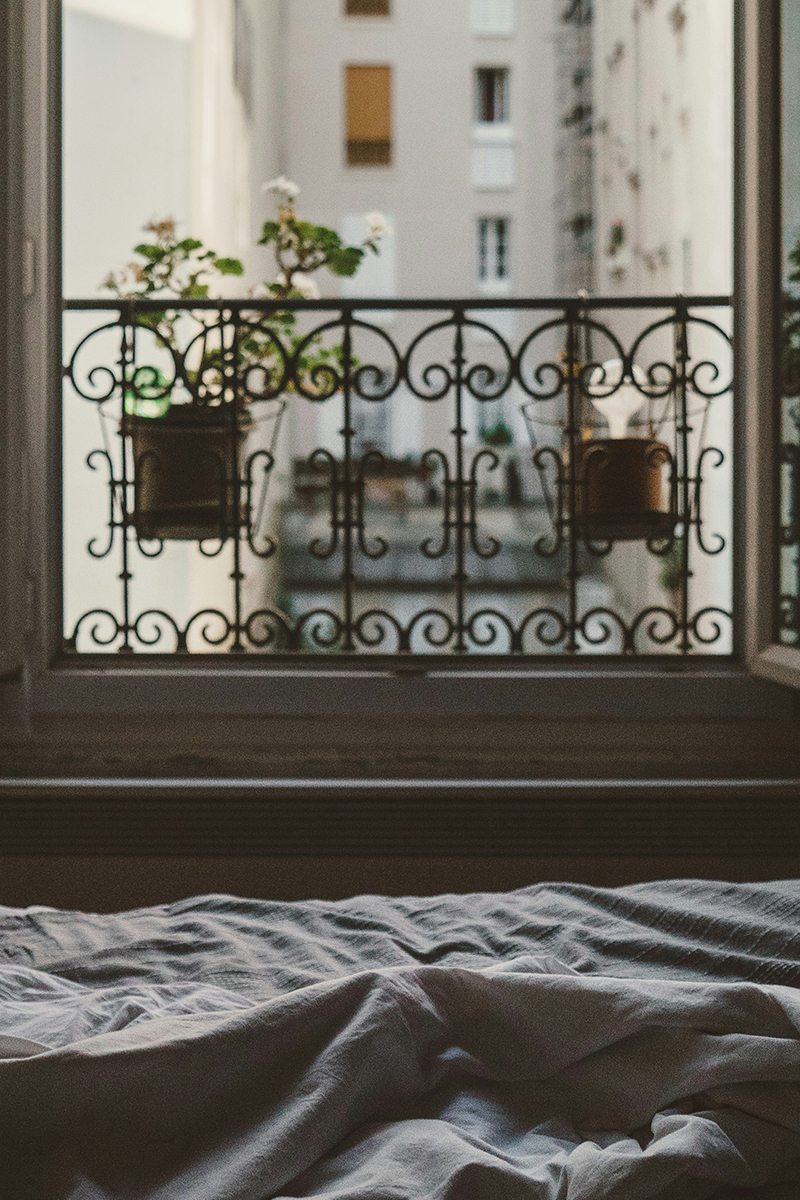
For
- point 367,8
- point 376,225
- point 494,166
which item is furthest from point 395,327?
point 376,225

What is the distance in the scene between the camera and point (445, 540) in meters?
3.15

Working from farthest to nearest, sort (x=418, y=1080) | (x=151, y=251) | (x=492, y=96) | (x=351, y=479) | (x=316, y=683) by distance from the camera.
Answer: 1. (x=492, y=96)
2. (x=351, y=479)
3. (x=151, y=251)
4. (x=316, y=683)
5. (x=418, y=1080)

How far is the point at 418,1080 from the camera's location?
3.43 ft

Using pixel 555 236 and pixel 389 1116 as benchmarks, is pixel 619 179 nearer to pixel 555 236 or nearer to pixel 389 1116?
pixel 555 236

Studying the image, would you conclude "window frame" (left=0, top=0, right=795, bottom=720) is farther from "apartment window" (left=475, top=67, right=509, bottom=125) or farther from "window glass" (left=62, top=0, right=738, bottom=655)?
"apartment window" (left=475, top=67, right=509, bottom=125)

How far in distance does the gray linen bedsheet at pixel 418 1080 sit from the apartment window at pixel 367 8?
19.6 metres

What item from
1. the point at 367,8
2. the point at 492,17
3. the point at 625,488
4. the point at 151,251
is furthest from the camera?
the point at 492,17

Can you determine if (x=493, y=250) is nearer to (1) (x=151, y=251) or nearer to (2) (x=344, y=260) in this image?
(2) (x=344, y=260)

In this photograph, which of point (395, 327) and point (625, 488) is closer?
point (625, 488)

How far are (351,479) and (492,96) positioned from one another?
688 inches

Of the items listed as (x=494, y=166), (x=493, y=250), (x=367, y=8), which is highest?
(x=367, y=8)

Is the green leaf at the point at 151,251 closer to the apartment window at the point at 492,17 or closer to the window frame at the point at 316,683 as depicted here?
the window frame at the point at 316,683

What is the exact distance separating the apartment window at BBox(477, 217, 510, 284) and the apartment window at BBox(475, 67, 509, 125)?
1.60 meters

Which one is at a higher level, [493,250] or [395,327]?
[493,250]
